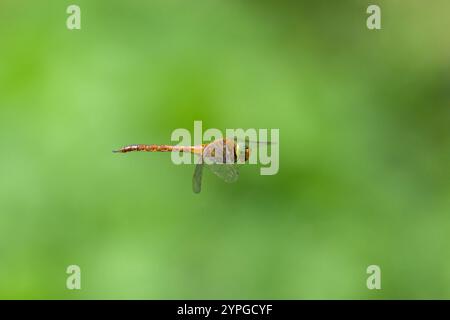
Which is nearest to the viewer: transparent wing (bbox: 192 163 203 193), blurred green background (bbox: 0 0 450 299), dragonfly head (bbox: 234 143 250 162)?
dragonfly head (bbox: 234 143 250 162)

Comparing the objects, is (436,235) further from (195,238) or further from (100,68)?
(100,68)

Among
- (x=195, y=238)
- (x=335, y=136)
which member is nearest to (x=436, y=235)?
(x=335, y=136)

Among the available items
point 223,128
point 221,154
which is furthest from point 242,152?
point 223,128

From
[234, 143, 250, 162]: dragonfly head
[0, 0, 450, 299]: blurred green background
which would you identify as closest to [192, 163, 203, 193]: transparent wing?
[234, 143, 250, 162]: dragonfly head

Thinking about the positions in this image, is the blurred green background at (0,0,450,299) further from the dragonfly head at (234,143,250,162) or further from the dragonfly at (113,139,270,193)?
the dragonfly head at (234,143,250,162)

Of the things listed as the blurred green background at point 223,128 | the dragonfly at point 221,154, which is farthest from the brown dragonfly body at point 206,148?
the blurred green background at point 223,128

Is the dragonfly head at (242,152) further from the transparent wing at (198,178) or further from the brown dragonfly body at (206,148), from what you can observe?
the transparent wing at (198,178)

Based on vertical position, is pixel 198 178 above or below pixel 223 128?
below

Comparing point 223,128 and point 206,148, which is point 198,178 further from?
point 223,128
